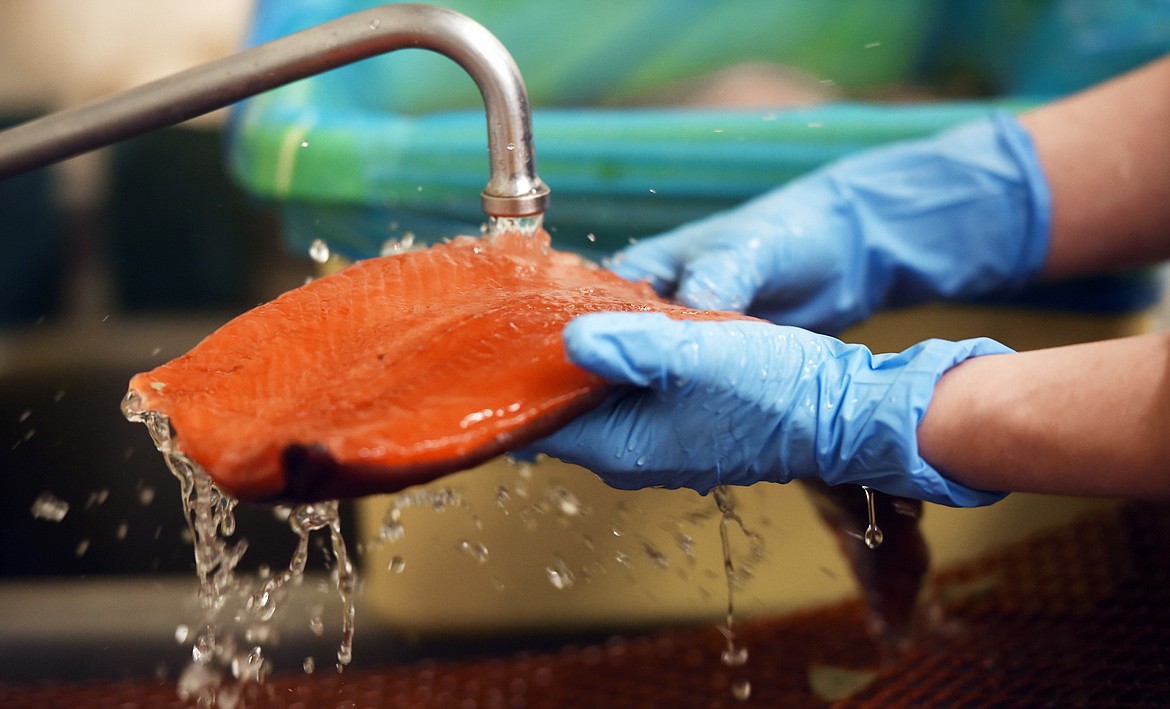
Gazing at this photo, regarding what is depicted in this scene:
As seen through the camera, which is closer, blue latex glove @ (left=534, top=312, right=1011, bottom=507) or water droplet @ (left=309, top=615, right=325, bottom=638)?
blue latex glove @ (left=534, top=312, right=1011, bottom=507)

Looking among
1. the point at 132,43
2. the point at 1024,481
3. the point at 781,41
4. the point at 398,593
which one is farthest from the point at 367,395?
the point at 132,43

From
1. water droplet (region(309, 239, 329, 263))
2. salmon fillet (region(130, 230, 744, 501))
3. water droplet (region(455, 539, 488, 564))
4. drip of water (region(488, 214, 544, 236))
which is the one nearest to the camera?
salmon fillet (region(130, 230, 744, 501))

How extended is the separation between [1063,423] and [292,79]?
725mm

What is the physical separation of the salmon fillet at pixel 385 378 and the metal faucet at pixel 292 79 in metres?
0.14

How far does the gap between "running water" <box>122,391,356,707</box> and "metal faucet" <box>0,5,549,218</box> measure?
0.24 meters

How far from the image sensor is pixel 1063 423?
797mm

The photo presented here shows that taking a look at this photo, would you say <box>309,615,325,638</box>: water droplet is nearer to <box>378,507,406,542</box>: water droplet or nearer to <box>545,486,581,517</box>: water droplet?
<box>378,507,406,542</box>: water droplet

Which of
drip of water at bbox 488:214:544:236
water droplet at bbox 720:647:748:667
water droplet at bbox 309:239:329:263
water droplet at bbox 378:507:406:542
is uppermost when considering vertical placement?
drip of water at bbox 488:214:544:236

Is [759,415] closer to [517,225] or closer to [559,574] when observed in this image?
[517,225]

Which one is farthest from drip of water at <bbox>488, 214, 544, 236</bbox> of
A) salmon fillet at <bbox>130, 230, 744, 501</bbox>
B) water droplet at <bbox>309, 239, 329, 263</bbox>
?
water droplet at <bbox>309, 239, 329, 263</bbox>

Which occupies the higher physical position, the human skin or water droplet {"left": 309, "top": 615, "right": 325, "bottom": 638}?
the human skin

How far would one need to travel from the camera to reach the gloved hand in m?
1.19

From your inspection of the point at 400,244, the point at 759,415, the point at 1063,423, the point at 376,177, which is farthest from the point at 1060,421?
the point at 376,177

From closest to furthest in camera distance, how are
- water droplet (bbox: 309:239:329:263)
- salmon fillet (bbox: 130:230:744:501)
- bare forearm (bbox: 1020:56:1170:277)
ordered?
1. salmon fillet (bbox: 130:230:744:501)
2. bare forearm (bbox: 1020:56:1170:277)
3. water droplet (bbox: 309:239:329:263)
